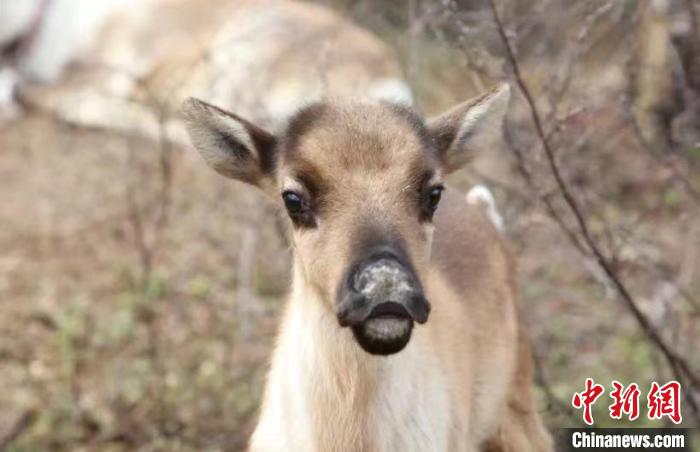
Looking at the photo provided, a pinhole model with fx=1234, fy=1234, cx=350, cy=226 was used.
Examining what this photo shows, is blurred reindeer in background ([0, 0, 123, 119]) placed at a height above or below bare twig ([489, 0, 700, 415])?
above

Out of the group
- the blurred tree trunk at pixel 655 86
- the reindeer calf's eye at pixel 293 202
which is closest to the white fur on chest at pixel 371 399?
the reindeer calf's eye at pixel 293 202

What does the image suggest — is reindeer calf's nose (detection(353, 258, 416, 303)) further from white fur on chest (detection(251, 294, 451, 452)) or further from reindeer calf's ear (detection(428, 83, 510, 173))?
reindeer calf's ear (detection(428, 83, 510, 173))

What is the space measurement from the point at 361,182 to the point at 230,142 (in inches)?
22.0

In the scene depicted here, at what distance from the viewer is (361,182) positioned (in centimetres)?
343

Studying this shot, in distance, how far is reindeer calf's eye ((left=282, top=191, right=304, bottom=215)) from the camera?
11.6 ft

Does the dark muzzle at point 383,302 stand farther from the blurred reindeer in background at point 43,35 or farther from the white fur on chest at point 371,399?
the blurred reindeer in background at point 43,35

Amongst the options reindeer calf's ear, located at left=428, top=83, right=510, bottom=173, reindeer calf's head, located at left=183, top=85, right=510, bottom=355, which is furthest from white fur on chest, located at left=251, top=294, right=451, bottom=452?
reindeer calf's ear, located at left=428, top=83, right=510, bottom=173

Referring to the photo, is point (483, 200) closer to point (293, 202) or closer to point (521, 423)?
point (521, 423)

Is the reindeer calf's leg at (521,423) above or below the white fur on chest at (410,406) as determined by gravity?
above

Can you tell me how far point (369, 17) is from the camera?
7.51 m

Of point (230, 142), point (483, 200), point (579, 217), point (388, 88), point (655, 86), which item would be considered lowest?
point (230, 142)
